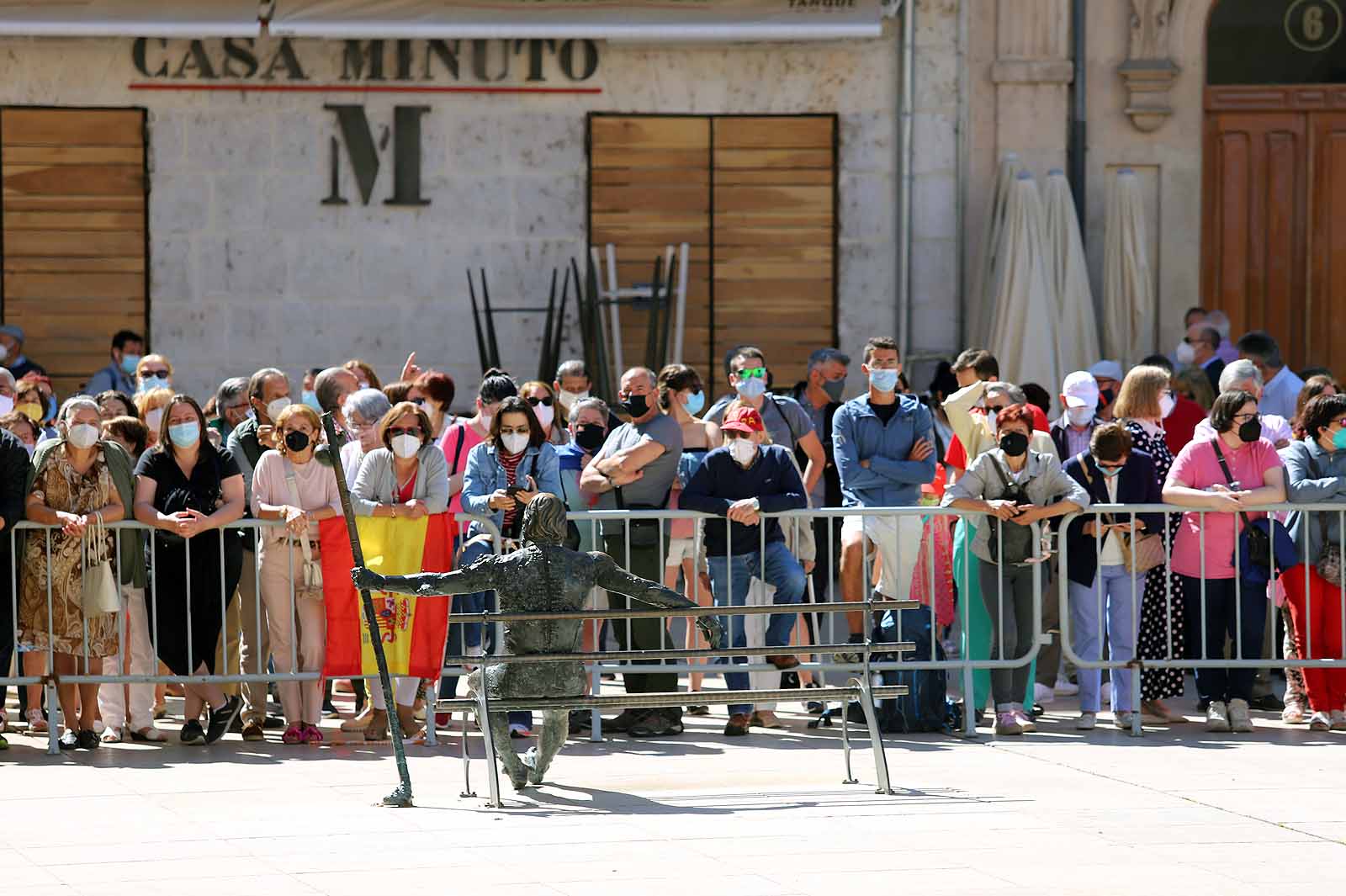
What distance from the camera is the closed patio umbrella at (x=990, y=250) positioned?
1666cm

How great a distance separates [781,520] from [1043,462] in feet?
4.67

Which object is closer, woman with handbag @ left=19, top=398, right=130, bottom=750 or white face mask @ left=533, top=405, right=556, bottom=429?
woman with handbag @ left=19, top=398, right=130, bottom=750

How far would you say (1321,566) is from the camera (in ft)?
37.1

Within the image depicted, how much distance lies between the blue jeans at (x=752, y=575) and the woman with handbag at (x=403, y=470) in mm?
1514

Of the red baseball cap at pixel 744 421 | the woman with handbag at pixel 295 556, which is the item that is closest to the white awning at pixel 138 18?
the woman with handbag at pixel 295 556

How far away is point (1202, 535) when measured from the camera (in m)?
11.3

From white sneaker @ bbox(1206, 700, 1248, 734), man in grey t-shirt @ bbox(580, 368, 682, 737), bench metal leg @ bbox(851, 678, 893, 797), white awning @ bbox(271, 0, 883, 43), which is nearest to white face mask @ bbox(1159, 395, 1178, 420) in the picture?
white sneaker @ bbox(1206, 700, 1248, 734)

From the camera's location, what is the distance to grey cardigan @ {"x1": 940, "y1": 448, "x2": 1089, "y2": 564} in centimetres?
1122

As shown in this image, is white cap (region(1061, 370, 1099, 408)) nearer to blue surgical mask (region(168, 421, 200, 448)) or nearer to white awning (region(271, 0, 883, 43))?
blue surgical mask (region(168, 421, 200, 448))

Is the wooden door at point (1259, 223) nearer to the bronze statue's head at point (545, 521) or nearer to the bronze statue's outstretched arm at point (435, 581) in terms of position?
the bronze statue's head at point (545, 521)

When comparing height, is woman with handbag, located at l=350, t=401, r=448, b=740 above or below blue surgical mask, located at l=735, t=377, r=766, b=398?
below

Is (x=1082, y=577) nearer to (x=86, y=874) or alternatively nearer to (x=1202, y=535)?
(x=1202, y=535)

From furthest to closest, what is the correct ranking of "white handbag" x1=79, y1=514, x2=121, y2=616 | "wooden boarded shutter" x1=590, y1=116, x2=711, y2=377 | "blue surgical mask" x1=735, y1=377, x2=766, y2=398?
"wooden boarded shutter" x1=590, y1=116, x2=711, y2=377
"blue surgical mask" x1=735, y1=377, x2=766, y2=398
"white handbag" x1=79, y1=514, x2=121, y2=616

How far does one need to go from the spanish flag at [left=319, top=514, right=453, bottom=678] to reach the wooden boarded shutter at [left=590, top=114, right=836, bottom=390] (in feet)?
21.4
